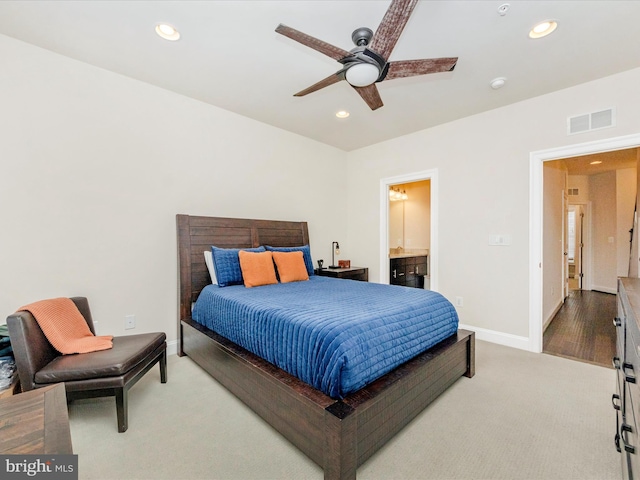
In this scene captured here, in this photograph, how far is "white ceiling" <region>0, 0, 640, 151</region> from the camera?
1.98 m

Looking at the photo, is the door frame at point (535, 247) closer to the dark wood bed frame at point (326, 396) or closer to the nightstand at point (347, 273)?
the dark wood bed frame at point (326, 396)

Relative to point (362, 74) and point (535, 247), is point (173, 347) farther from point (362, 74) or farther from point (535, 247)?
point (535, 247)

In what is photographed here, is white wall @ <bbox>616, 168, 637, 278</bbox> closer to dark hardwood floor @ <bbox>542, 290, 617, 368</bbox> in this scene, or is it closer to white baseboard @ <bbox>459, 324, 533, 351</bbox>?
dark hardwood floor @ <bbox>542, 290, 617, 368</bbox>

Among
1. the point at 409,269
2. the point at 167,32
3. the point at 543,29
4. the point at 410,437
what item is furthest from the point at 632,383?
the point at 409,269

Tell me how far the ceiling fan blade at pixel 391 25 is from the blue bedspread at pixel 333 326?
5.39 ft

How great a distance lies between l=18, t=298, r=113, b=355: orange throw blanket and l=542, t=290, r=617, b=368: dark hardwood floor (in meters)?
4.18

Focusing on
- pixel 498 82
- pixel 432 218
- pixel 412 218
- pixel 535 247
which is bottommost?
pixel 535 247

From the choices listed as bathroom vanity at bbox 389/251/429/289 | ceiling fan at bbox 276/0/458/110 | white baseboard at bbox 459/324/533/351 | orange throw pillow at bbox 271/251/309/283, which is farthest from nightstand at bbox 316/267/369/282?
ceiling fan at bbox 276/0/458/110

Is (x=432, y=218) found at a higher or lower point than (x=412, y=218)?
lower

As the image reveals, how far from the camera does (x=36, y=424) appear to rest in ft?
3.03

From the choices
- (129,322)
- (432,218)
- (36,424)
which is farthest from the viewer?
(432,218)

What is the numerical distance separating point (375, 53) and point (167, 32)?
1595 mm

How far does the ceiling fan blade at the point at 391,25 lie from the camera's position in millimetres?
1519

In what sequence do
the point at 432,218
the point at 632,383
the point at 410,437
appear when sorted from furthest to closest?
the point at 432,218
the point at 410,437
the point at 632,383
